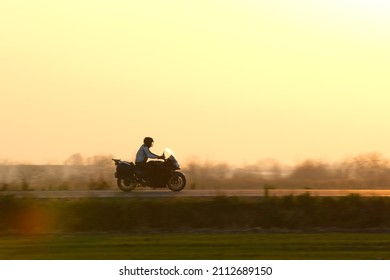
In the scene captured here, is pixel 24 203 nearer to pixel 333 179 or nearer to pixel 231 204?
pixel 231 204

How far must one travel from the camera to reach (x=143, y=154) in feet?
120

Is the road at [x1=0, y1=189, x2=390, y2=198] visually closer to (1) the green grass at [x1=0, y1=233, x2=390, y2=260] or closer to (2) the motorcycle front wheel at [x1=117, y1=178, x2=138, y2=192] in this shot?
(2) the motorcycle front wheel at [x1=117, y1=178, x2=138, y2=192]

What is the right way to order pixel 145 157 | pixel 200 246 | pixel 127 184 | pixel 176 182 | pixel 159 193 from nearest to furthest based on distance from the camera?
pixel 200 246 < pixel 159 193 < pixel 145 157 < pixel 176 182 < pixel 127 184

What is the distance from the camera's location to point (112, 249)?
26719 mm

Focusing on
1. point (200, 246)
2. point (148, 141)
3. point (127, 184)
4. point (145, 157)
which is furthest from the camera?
point (127, 184)

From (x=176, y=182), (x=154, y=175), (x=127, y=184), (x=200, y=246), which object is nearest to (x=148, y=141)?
(x=154, y=175)

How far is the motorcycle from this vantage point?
3650cm

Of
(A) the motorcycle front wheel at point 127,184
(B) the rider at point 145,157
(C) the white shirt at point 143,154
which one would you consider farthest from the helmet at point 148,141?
(A) the motorcycle front wheel at point 127,184

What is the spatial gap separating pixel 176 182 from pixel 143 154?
1.55 metres

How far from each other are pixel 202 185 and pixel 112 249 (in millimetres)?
18923

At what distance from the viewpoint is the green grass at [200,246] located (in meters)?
25.3

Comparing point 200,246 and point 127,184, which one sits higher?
point 127,184

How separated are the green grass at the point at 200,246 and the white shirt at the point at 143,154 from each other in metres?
5.89

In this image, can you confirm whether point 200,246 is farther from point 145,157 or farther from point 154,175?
point 145,157
